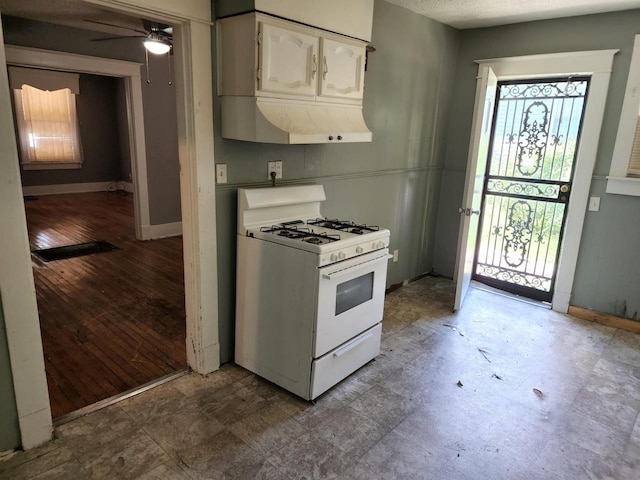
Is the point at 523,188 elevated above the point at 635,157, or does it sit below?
below

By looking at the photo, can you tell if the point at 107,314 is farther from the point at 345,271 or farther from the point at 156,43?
the point at 156,43

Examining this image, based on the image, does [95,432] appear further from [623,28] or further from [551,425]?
[623,28]

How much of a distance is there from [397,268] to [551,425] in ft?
6.98

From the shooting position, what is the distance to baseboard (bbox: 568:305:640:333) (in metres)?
3.54

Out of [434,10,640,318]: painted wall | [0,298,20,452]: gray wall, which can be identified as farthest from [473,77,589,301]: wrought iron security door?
[0,298,20,452]: gray wall

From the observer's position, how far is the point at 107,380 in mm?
2625

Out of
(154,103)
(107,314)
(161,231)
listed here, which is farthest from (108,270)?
(154,103)

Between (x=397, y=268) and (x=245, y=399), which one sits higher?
(x=397, y=268)

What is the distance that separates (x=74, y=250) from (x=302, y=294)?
13.3 feet

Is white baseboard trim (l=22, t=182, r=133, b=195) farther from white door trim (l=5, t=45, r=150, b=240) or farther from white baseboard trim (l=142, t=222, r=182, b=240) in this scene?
white door trim (l=5, t=45, r=150, b=240)

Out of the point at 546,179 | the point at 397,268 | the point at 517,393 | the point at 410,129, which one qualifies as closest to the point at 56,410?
the point at 517,393

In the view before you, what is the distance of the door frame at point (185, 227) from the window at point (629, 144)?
3.19 m

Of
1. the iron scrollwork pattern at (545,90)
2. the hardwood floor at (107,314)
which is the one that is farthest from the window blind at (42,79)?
the iron scrollwork pattern at (545,90)

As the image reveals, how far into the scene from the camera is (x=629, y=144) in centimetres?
339
